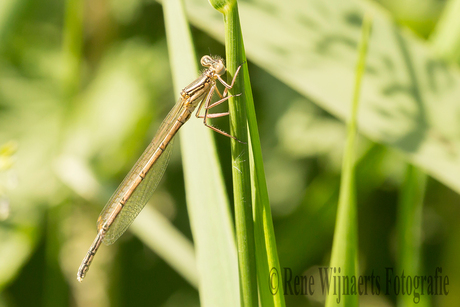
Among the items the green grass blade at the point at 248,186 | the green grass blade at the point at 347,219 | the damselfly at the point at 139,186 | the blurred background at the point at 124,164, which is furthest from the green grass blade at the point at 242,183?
the blurred background at the point at 124,164

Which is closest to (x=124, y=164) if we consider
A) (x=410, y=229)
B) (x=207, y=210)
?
(x=207, y=210)

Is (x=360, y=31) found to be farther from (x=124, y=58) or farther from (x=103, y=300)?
(x=103, y=300)

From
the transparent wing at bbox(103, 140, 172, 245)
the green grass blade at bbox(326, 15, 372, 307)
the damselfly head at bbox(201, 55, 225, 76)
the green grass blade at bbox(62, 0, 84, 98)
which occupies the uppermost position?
the green grass blade at bbox(62, 0, 84, 98)

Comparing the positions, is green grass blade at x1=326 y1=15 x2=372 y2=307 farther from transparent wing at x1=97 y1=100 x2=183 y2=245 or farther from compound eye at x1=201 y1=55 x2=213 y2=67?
transparent wing at x1=97 y1=100 x2=183 y2=245

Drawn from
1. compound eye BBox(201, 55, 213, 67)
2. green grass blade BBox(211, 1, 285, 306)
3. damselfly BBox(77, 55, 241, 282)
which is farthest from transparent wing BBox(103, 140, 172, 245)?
green grass blade BBox(211, 1, 285, 306)

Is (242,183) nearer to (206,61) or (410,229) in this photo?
(206,61)

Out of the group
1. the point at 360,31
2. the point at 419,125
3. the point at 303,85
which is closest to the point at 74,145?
the point at 303,85

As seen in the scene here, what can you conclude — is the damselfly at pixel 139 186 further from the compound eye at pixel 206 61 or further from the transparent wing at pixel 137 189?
the compound eye at pixel 206 61
